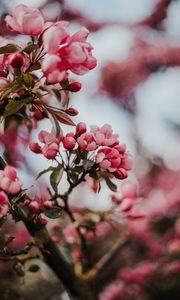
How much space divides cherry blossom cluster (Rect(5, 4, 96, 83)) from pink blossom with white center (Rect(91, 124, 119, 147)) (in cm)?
15

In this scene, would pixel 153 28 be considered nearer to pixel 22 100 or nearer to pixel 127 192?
pixel 127 192

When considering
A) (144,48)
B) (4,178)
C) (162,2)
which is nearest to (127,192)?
(4,178)

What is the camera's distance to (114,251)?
4.70 ft

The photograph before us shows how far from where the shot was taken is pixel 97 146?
31.7 inches

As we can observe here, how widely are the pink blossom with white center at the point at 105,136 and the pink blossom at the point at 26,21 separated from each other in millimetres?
237

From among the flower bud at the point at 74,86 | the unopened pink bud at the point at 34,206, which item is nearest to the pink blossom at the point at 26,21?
the flower bud at the point at 74,86

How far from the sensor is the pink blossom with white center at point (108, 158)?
0.79m

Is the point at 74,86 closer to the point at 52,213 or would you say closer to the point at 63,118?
the point at 63,118

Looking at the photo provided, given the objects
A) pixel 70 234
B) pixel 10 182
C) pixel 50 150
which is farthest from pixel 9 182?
pixel 70 234

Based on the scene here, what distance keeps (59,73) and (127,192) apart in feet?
1.91

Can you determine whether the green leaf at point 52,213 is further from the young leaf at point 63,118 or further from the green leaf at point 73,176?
the young leaf at point 63,118

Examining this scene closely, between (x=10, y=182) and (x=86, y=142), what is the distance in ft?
0.57

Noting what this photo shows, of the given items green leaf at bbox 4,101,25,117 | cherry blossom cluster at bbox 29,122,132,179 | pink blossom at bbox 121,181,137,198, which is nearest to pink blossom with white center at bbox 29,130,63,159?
cherry blossom cluster at bbox 29,122,132,179

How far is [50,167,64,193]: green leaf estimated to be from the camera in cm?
82
